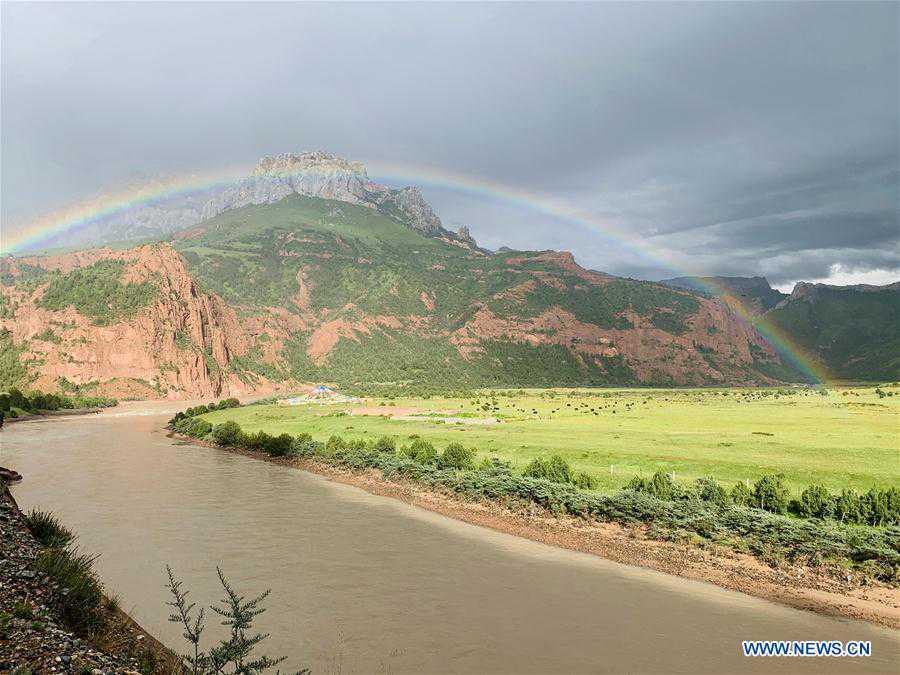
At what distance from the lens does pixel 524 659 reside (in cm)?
1506

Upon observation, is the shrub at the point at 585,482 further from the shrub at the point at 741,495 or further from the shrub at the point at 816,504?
the shrub at the point at 816,504

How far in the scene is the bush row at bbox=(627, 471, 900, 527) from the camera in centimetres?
2473

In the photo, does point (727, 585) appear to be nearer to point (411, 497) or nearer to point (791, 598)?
point (791, 598)

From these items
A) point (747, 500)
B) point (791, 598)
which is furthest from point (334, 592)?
point (747, 500)

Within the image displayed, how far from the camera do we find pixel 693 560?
2298 centimetres

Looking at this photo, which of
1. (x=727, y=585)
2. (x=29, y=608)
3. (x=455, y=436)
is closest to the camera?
(x=29, y=608)

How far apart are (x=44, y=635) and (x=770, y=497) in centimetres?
3053

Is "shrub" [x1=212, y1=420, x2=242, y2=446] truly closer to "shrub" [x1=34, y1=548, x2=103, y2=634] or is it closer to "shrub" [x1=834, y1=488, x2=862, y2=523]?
"shrub" [x1=34, y1=548, x2=103, y2=634]

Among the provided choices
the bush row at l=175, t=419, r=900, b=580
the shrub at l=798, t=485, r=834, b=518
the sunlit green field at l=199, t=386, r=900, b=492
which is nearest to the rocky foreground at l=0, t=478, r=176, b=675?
the bush row at l=175, t=419, r=900, b=580

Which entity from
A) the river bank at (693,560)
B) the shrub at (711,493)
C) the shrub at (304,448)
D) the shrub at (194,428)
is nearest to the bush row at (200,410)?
the shrub at (194,428)

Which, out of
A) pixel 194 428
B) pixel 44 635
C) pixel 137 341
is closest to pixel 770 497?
pixel 44 635

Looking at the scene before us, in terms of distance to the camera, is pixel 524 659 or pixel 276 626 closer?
pixel 524 659

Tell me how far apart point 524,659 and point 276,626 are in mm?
8123

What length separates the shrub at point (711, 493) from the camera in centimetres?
2780
